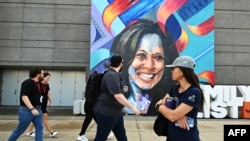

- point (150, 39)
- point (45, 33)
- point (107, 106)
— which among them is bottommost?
point (107, 106)

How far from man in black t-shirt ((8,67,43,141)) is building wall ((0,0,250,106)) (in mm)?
11116

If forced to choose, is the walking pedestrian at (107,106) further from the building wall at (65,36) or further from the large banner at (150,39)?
the building wall at (65,36)

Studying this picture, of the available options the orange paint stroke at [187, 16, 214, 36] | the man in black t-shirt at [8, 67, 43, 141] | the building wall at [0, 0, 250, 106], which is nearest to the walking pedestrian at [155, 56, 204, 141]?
the man in black t-shirt at [8, 67, 43, 141]

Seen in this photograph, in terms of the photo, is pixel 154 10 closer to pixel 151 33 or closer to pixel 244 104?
pixel 151 33

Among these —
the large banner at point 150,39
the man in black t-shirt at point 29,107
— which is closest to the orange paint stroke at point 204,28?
the large banner at point 150,39

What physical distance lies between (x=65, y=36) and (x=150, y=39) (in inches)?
207

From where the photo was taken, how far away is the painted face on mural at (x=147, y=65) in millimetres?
13789

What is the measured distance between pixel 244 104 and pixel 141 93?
4.59 metres

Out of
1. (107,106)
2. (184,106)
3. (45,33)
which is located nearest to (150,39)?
(45,33)

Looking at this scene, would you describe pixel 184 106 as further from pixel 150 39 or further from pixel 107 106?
pixel 150 39

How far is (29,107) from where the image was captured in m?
5.38

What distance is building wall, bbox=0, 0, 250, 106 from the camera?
16.5 metres

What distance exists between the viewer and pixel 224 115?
13070 millimetres

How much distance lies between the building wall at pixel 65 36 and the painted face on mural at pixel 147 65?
398 cm
